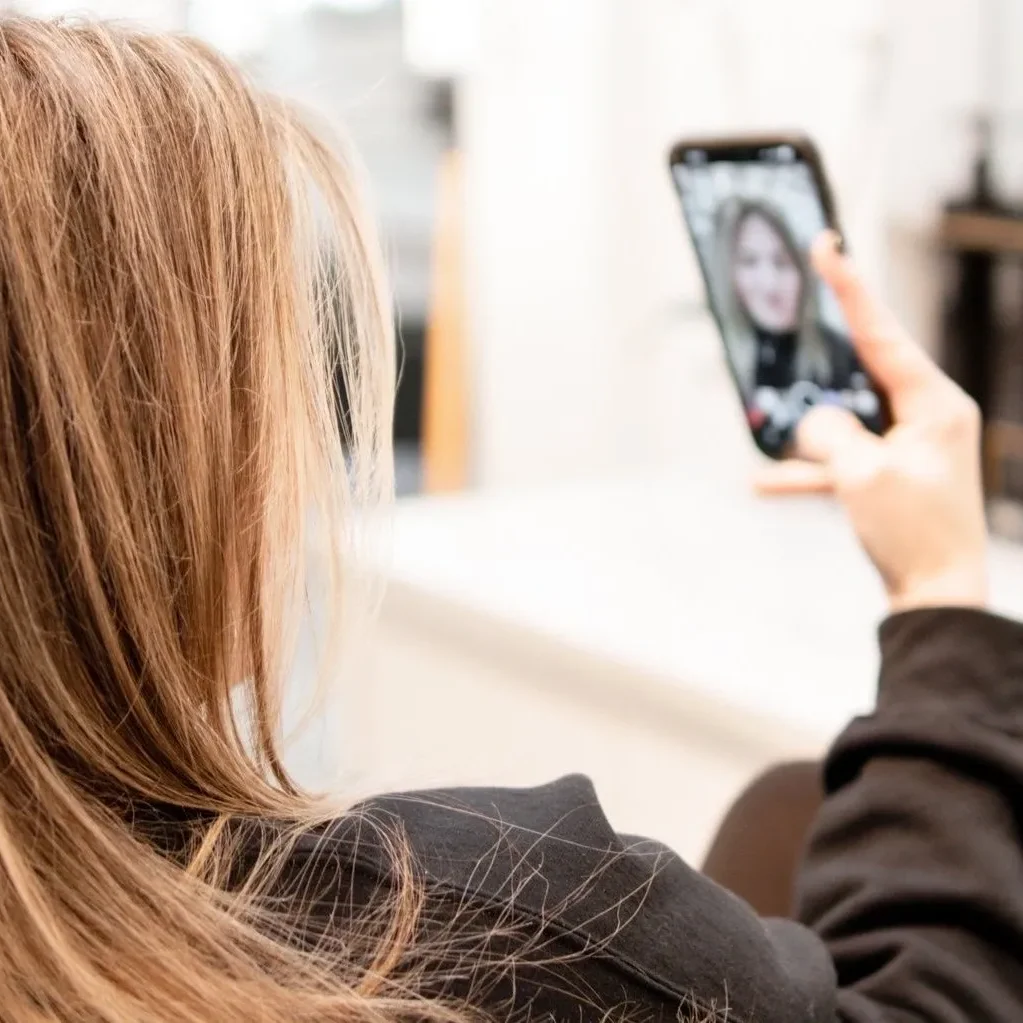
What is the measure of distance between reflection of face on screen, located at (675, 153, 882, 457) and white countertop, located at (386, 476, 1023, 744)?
24 cm

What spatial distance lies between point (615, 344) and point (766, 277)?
52.6 inches

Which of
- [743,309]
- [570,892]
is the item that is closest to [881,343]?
[743,309]

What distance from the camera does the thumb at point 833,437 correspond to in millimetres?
669

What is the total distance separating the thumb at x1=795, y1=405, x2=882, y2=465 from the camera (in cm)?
67

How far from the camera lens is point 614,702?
42.1 inches

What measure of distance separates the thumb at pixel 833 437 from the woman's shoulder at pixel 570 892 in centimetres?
28

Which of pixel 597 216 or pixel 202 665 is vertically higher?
pixel 597 216

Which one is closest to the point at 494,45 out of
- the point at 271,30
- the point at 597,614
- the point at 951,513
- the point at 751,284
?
the point at 271,30

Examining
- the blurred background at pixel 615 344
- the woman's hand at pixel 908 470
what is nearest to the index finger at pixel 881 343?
the woman's hand at pixel 908 470

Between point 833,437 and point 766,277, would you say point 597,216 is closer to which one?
point 766,277

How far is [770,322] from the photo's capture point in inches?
31.7

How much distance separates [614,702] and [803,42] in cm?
89

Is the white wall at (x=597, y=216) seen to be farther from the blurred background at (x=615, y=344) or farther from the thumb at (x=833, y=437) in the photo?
the thumb at (x=833, y=437)

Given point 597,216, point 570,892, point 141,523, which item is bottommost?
point 570,892
